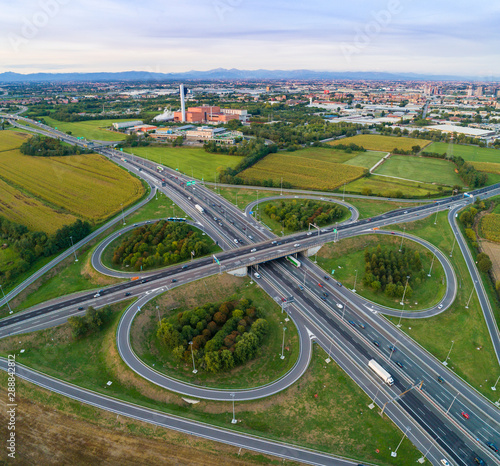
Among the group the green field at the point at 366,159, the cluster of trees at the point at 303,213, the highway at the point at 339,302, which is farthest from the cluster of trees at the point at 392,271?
the green field at the point at 366,159

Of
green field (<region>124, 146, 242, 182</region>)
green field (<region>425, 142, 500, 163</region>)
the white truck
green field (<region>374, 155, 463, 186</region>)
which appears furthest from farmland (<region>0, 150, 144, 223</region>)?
green field (<region>425, 142, 500, 163</region>)

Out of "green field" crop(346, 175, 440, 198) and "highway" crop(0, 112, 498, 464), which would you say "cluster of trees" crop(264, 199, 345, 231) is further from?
"green field" crop(346, 175, 440, 198)

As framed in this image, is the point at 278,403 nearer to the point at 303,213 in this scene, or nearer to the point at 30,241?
the point at 303,213

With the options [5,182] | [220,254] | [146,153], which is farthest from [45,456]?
[146,153]

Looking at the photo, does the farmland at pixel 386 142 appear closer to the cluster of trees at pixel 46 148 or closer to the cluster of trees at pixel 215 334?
the cluster of trees at pixel 46 148

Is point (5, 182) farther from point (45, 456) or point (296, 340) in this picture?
point (296, 340)

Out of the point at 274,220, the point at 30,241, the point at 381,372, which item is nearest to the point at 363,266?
the point at 381,372
